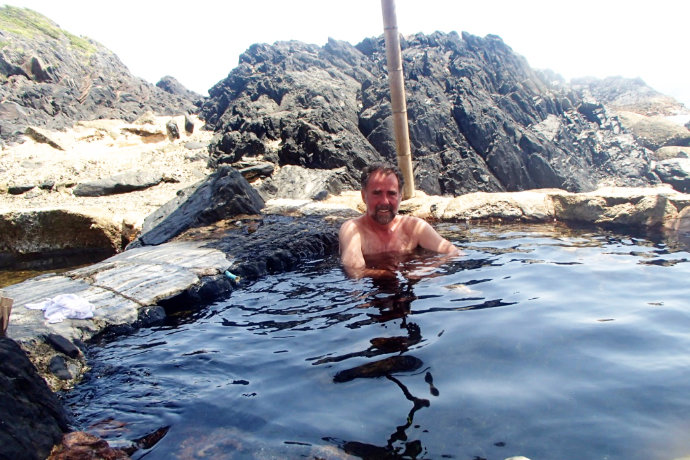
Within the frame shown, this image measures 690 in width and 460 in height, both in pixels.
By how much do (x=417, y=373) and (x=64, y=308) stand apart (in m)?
2.41

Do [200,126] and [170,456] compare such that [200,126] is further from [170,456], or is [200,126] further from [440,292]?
[170,456]

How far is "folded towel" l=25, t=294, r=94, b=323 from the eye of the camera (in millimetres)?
3258

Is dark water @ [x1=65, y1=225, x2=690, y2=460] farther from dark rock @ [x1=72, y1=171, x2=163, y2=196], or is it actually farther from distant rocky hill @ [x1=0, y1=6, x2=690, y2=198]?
dark rock @ [x1=72, y1=171, x2=163, y2=196]

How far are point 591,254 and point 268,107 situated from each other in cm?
1017

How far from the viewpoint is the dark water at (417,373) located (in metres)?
1.78

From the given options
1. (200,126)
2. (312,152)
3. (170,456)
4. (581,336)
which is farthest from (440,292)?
(200,126)

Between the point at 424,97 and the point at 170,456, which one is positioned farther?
the point at 424,97

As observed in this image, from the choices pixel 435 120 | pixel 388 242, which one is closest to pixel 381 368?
pixel 388 242

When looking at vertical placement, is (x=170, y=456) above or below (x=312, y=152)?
below

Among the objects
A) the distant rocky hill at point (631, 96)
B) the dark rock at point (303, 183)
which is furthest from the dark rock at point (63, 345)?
the distant rocky hill at point (631, 96)

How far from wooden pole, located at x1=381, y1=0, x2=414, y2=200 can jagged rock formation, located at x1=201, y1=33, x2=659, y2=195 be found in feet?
6.43

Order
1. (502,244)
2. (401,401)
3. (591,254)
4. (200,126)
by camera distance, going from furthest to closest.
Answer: (200,126)
(502,244)
(591,254)
(401,401)

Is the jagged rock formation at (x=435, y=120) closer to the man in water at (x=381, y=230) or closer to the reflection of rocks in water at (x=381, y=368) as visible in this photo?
the man in water at (x=381, y=230)

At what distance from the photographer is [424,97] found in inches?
503
